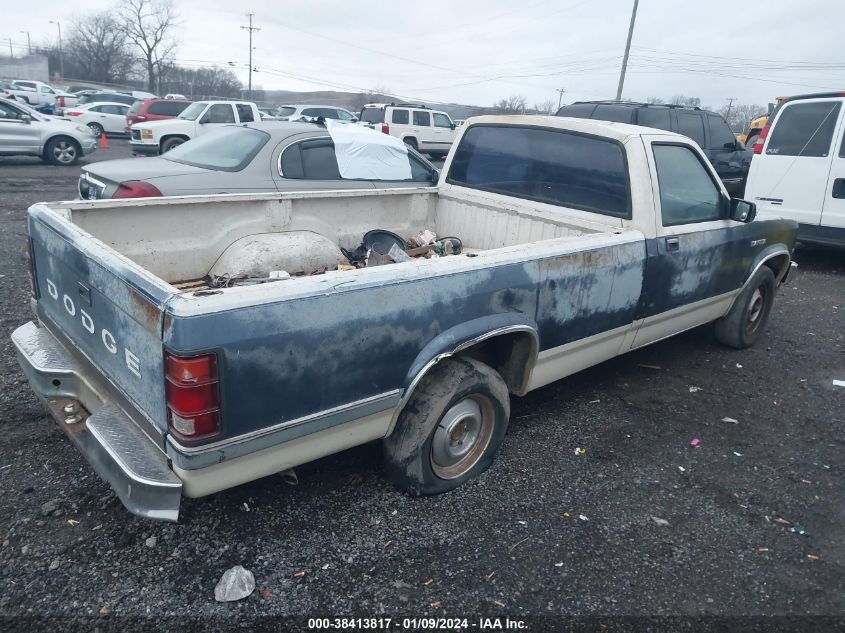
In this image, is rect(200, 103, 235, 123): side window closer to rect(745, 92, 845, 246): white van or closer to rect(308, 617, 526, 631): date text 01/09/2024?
rect(745, 92, 845, 246): white van

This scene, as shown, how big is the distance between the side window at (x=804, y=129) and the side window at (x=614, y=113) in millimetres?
3471

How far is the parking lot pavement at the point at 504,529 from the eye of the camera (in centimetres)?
255

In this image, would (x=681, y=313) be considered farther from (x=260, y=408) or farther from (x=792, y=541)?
(x=260, y=408)

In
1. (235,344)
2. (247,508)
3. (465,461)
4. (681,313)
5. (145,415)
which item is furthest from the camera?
(681,313)

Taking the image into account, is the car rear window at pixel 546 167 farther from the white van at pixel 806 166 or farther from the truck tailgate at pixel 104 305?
the white van at pixel 806 166

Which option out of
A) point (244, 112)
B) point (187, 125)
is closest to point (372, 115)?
point (244, 112)

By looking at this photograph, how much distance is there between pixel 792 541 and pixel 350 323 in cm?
245

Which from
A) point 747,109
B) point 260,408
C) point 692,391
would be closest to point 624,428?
point 692,391

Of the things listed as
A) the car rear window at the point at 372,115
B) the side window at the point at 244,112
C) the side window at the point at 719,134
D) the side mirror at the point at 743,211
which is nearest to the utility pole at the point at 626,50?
the car rear window at the point at 372,115

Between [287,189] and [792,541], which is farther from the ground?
[287,189]

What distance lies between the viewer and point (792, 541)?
120 inches

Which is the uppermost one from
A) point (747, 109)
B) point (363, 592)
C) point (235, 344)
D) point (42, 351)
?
point (747, 109)

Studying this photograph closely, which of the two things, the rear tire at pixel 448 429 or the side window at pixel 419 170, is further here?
the side window at pixel 419 170

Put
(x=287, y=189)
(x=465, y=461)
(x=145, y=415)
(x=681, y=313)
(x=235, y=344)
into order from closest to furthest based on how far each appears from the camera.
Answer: (x=235, y=344) < (x=145, y=415) < (x=465, y=461) < (x=681, y=313) < (x=287, y=189)
